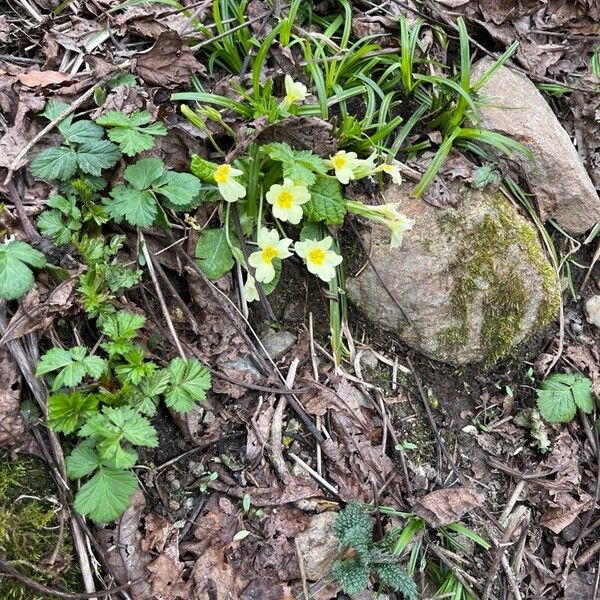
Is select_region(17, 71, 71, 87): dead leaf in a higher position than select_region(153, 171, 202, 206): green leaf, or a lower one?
higher

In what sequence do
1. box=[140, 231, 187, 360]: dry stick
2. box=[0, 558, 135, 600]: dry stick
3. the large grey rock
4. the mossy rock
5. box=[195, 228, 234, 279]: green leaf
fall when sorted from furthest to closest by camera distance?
the large grey rock, the mossy rock, box=[195, 228, 234, 279]: green leaf, box=[140, 231, 187, 360]: dry stick, box=[0, 558, 135, 600]: dry stick

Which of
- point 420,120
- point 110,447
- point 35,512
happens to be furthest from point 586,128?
point 35,512

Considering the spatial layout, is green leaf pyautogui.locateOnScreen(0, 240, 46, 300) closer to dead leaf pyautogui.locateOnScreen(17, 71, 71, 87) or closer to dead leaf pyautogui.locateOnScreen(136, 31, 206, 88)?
dead leaf pyautogui.locateOnScreen(17, 71, 71, 87)

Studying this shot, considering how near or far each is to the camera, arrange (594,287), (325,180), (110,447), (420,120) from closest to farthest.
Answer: (110,447), (325,180), (420,120), (594,287)

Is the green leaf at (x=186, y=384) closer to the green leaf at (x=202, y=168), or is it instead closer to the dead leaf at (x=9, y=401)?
the dead leaf at (x=9, y=401)

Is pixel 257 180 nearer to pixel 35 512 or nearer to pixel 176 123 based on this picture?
pixel 176 123

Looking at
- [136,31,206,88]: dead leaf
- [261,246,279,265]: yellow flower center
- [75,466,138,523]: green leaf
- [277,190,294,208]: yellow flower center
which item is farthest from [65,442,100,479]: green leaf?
[136,31,206,88]: dead leaf
